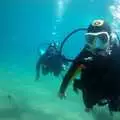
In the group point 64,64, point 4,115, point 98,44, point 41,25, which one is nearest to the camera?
point 98,44

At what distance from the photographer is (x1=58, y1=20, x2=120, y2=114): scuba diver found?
11.8 ft

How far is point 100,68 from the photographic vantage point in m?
3.61

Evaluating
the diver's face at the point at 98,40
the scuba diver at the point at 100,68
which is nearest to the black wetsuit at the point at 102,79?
the scuba diver at the point at 100,68

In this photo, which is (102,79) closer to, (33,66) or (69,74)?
(69,74)

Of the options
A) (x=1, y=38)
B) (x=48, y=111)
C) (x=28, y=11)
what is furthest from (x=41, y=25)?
(x=48, y=111)

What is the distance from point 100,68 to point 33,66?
98.3 feet

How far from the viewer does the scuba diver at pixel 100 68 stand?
359 centimetres

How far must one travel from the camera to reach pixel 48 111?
27.5 feet

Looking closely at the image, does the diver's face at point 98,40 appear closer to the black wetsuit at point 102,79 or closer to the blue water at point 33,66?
the black wetsuit at point 102,79

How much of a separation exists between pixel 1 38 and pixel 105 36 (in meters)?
72.5

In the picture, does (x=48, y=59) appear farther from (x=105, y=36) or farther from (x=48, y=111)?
(x=105, y=36)

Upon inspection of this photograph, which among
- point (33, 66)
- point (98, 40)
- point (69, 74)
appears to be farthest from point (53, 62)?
point (33, 66)

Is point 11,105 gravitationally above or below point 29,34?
above

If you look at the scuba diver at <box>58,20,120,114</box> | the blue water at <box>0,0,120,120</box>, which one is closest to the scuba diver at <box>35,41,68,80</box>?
the blue water at <box>0,0,120,120</box>
